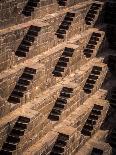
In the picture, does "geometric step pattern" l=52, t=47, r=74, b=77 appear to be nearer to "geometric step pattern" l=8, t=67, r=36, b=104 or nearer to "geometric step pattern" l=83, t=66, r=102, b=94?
"geometric step pattern" l=83, t=66, r=102, b=94

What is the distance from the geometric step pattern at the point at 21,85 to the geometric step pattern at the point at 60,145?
5.27 ft

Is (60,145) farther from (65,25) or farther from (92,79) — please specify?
(65,25)

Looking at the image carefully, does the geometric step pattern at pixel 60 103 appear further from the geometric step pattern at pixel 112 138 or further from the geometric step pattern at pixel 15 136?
the geometric step pattern at pixel 112 138

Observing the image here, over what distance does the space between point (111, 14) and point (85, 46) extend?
2672mm

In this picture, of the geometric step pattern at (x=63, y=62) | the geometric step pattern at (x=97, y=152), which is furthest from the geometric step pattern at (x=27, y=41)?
the geometric step pattern at (x=97, y=152)

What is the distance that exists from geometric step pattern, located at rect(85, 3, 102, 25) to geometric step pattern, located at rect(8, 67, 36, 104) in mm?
4728

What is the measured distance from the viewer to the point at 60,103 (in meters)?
11.8

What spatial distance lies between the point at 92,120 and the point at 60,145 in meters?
2.32

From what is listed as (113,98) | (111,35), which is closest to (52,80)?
(113,98)

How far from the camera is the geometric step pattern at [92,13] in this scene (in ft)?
48.4

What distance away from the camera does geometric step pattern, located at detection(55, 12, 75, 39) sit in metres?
13.0

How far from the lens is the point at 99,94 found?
1385cm

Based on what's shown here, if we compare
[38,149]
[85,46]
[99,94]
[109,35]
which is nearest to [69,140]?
[38,149]

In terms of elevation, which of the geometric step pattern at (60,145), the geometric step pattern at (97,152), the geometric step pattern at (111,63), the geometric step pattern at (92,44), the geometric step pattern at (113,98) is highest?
the geometric step pattern at (92,44)
